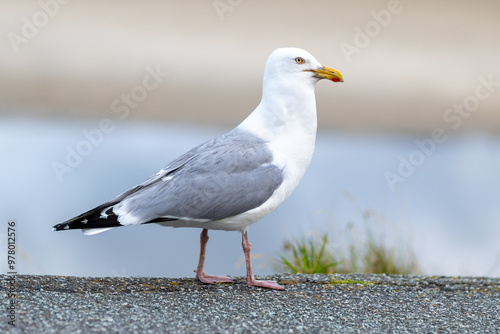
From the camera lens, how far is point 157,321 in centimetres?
347

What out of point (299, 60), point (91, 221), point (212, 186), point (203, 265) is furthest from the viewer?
point (203, 265)

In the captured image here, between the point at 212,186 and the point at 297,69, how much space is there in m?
1.04

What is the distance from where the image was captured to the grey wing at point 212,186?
3.99m

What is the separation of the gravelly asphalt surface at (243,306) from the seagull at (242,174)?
356 millimetres

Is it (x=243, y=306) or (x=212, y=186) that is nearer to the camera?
(x=243, y=306)

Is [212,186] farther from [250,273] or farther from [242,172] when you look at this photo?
[250,273]

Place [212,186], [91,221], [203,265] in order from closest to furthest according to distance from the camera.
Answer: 1. [91,221]
2. [212,186]
3. [203,265]

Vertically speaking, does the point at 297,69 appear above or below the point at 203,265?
above

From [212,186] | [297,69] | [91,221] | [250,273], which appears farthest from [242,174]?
[91,221]

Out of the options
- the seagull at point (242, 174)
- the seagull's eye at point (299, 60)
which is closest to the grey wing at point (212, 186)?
the seagull at point (242, 174)

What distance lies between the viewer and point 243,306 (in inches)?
154

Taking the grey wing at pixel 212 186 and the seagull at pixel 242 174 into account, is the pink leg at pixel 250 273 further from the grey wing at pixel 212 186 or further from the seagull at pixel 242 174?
the grey wing at pixel 212 186

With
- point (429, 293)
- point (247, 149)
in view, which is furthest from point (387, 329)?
point (247, 149)

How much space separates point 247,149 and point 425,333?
1.59 meters
